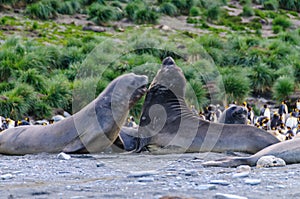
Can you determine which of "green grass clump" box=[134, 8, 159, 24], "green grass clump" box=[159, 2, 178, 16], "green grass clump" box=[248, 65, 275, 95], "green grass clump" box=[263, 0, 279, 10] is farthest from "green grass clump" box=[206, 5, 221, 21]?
"green grass clump" box=[248, 65, 275, 95]

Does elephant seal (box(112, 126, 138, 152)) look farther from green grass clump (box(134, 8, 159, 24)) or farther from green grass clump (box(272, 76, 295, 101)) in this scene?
green grass clump (box(134, 8, 159, 24))

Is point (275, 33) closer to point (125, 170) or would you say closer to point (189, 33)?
point (189, 33)

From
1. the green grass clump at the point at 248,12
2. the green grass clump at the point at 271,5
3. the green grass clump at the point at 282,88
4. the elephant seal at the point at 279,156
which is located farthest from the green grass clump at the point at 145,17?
the elephant seal at the point at 279,156

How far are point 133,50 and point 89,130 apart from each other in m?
14.7

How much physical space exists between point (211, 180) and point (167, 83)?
13.1 feet

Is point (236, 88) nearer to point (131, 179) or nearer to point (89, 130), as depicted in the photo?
point (89, 130)

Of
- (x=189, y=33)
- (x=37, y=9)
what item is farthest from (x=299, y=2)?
(x=37, y=9)

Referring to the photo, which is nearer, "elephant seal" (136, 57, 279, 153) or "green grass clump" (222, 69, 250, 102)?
"elephant seal" (136, 57, 279, 153)

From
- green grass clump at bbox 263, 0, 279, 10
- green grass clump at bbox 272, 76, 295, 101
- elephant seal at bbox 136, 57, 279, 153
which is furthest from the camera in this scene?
green grass clump at bbox 263, 0, 279, 10

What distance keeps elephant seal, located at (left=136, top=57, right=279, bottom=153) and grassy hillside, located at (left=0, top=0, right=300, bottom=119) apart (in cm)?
648

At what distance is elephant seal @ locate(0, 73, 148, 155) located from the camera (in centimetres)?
811

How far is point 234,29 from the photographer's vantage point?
3102cm

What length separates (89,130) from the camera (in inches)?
319

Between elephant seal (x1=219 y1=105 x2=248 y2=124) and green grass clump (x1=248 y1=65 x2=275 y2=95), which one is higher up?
elephant seal (x1=219 y1=105 x2=248 y2=124)
